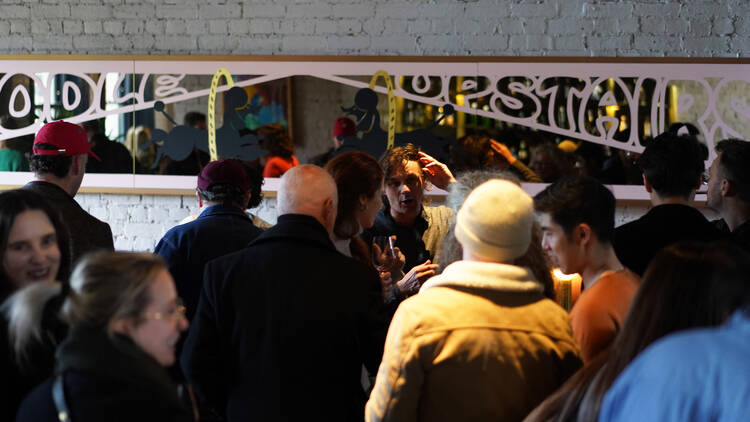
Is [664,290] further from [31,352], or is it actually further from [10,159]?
[10,159]

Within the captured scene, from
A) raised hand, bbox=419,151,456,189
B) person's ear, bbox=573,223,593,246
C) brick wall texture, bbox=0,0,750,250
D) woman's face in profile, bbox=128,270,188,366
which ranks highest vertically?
brick wall texture, bbox=0,0,750,250

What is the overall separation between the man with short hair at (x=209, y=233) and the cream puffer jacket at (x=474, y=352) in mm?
1247

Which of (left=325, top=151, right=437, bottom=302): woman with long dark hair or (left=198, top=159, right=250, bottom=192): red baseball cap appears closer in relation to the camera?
(left=325, top=151, right=437, bottom=302): woman with long dark hair

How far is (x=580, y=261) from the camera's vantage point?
2295 mm

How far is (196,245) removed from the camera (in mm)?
3131

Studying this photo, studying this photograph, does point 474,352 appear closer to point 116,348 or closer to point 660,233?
point 116,348

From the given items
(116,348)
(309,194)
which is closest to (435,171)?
(309,194)

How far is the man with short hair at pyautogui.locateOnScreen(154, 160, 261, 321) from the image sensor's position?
313cm

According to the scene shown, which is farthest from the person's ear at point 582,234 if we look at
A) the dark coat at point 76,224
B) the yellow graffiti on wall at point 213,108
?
the yellow graffiti on wall at point 213,108

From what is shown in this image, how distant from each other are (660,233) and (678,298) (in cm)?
133

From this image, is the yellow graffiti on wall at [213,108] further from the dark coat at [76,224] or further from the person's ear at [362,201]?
the person's ear at [362,201]

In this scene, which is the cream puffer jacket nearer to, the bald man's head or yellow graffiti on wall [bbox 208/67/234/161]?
the bald man's head

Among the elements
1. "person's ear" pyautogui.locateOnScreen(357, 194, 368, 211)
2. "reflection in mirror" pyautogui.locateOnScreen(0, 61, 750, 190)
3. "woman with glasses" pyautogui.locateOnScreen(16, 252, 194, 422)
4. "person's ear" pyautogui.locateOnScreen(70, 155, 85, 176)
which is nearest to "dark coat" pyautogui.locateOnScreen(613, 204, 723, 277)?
"person's ear" pyautogui.locateOnScreen(357, 194, 368, 211)

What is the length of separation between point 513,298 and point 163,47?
3.59 m
